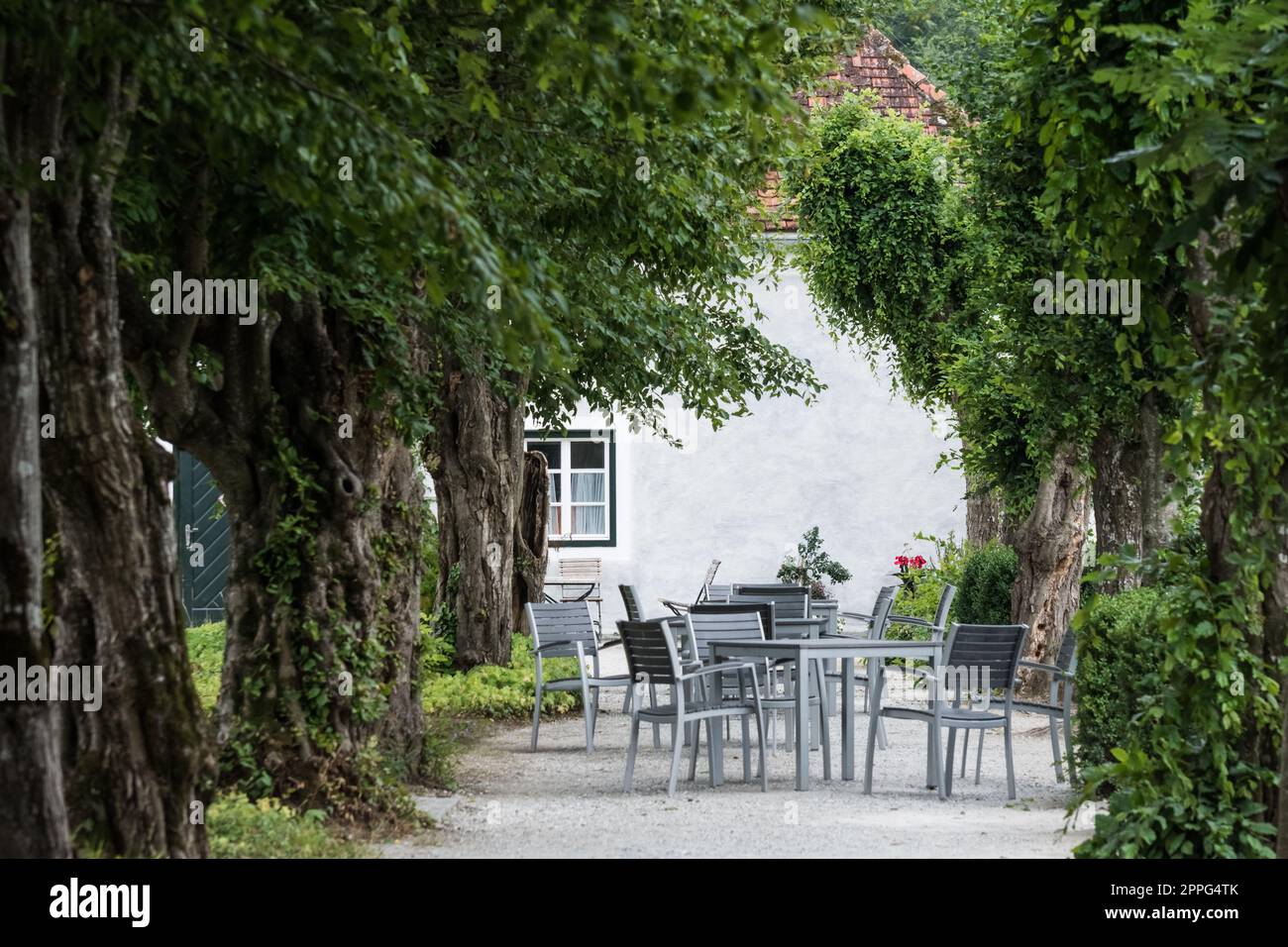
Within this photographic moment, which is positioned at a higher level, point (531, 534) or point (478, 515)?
point (478, 515)

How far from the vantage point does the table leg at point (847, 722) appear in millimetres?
10320

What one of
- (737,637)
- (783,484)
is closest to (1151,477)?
(737,637)

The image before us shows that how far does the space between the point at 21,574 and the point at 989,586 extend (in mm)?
13594

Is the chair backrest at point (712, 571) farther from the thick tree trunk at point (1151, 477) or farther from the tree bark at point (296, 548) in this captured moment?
the tree bark at point (296, 548)

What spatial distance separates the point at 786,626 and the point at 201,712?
7061 mm

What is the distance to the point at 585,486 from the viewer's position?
24219mm

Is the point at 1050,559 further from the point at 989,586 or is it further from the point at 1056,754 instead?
the point at 1056,754

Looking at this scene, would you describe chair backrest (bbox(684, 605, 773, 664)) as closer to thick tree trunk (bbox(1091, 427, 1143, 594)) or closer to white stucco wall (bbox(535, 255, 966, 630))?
thick tree trunk (bbox(1091, 427, 1143, 594))

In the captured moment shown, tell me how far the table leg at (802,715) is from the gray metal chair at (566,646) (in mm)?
2047

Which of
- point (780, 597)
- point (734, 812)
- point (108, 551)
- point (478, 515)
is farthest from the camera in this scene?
point (478, 515)

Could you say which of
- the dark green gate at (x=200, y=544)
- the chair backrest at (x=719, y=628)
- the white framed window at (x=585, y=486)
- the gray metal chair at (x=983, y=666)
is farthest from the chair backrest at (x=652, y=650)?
the dark green gate at (x=200, y=544)

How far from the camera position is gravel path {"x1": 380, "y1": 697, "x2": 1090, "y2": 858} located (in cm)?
791
